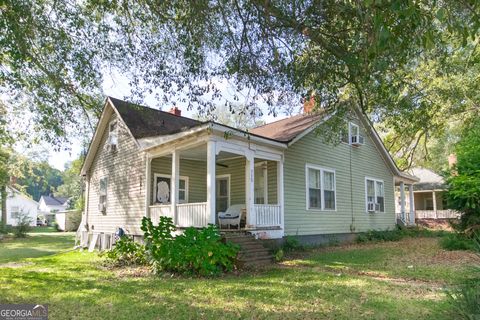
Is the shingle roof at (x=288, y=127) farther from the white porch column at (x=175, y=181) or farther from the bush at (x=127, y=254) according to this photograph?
the bush at (x=127, y=254)

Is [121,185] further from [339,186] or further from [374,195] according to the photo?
[374,195]

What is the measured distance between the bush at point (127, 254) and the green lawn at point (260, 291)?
548mm

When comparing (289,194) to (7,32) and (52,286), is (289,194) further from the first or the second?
(7,32)

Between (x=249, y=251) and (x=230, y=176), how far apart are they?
5155 mm

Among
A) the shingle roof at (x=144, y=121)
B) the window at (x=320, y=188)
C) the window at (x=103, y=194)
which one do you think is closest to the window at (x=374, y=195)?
the window at (x=320, y=188)

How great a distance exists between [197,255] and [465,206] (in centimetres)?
890

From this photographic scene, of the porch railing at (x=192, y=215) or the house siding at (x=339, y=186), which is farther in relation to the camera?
the house siding at (x=339, y=186)

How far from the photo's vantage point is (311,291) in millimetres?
6867

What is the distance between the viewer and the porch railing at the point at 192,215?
35.2ft

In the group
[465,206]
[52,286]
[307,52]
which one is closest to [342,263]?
[465,206]

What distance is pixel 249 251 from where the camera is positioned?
400 inches

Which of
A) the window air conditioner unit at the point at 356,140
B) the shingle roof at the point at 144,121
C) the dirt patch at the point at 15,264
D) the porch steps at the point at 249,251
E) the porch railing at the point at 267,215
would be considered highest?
the shingle roof at the point at 144,121

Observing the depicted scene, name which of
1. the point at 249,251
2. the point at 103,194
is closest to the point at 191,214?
the point at 249,251

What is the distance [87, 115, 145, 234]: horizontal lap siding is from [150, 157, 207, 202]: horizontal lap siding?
0.68 m
